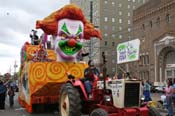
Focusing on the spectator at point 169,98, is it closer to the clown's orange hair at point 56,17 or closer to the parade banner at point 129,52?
the parade banner at point 129,52

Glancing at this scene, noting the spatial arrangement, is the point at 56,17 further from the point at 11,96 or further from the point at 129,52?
the point at 11,96

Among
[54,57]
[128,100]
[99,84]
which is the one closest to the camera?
[128,100]

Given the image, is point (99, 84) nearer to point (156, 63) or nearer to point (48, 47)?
point (48, 47)

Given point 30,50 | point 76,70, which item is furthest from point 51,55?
point 76,70

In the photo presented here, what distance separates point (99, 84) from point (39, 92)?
5.14 m

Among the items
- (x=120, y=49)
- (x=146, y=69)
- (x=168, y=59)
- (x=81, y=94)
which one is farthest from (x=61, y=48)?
(x=146, y=69)

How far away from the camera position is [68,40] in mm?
15242

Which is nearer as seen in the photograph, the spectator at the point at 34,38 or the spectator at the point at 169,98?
the spectator at the point at 169,98

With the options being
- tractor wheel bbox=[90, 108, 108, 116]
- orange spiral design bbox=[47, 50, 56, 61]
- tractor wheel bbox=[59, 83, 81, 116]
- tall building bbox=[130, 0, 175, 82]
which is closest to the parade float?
orange spiral design bbox=[47, 50, 56, 61]

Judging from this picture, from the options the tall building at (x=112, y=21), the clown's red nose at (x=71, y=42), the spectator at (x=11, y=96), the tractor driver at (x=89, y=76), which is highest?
the tall building at (x=112, y=21)

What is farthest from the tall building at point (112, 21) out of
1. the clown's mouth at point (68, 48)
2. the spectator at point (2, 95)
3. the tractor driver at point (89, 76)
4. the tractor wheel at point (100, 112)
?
the tractor wheel at point (100, 112)

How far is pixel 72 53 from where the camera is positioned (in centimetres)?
1534

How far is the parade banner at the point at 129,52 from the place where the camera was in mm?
13992

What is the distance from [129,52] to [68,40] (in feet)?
8.88
